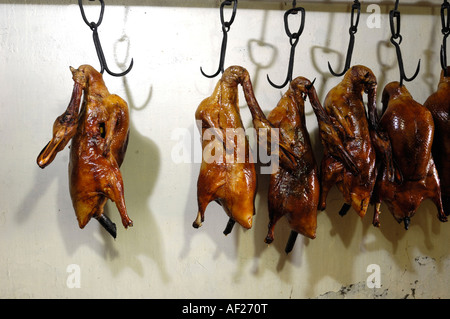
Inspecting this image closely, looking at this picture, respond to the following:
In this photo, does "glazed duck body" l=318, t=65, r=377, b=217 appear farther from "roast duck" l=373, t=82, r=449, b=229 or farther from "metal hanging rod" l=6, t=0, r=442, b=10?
"metal hanging rod" l=6, t=0, r=442, b=10

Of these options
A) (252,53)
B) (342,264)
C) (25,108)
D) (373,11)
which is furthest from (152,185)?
(373,11)

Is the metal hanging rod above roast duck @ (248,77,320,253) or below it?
above

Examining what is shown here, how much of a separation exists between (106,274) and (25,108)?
0.78 meters

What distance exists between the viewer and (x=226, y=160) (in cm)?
147

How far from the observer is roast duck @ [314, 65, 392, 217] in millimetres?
1546

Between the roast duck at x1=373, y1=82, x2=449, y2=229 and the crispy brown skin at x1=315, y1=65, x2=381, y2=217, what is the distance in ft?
0.29

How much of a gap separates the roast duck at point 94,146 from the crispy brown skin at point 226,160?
0.29 metres

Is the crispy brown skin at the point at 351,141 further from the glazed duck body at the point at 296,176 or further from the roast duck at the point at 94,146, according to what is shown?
the roast duck at the point at 94,146

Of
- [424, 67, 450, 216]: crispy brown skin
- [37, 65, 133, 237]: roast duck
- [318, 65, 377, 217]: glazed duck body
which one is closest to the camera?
[37, 65, 133, 237]: roast duck

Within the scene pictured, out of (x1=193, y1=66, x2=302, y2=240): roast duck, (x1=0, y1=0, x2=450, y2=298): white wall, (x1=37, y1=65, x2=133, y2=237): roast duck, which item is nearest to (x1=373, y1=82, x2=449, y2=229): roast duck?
(x1=0, y1=0, x2=450, y2=298): white wall

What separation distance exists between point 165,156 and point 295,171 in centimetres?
57

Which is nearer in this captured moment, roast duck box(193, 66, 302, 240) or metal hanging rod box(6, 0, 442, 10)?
roast duck box(193, 66, 302, 240)

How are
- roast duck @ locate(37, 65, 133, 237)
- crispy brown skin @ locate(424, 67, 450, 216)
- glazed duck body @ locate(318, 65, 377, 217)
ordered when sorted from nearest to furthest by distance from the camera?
roast duck @ locate(37, 65, 133, 237) → glazed duck body @ locate(318, 65, 377, 217) → crispy brown skin @ locate(424, 67, 450, 216)
